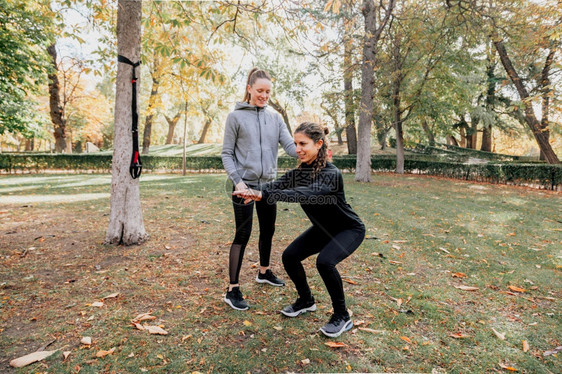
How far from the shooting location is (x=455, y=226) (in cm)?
661

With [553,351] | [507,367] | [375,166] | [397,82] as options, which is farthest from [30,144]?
[553,351]

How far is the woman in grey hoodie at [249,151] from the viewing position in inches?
119

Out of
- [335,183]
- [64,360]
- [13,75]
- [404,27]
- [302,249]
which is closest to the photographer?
[64,360]

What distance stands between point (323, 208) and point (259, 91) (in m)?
1.30

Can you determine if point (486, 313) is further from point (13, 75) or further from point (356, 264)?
point (13, 75)

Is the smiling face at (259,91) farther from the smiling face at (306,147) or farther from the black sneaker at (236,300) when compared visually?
the black sneaker at (236,300)

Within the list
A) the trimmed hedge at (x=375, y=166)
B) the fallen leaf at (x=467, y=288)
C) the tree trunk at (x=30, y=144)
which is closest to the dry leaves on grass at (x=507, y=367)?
the fallen leaf at (x=467, y=288)

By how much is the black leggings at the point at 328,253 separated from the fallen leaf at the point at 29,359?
201 cm

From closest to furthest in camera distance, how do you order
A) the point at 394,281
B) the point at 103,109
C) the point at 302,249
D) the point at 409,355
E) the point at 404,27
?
the point at 409,355, the point at 302,249, the point at 394,281, the point at 404,27, the point at 103,109

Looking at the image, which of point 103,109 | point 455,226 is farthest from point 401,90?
point 103,109

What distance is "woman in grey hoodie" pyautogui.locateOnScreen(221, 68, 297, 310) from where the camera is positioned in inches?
119

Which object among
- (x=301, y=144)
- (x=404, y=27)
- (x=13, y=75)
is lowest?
(x=301, y=144)

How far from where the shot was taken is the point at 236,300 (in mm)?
3170

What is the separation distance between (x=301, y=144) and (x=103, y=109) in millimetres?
36102
